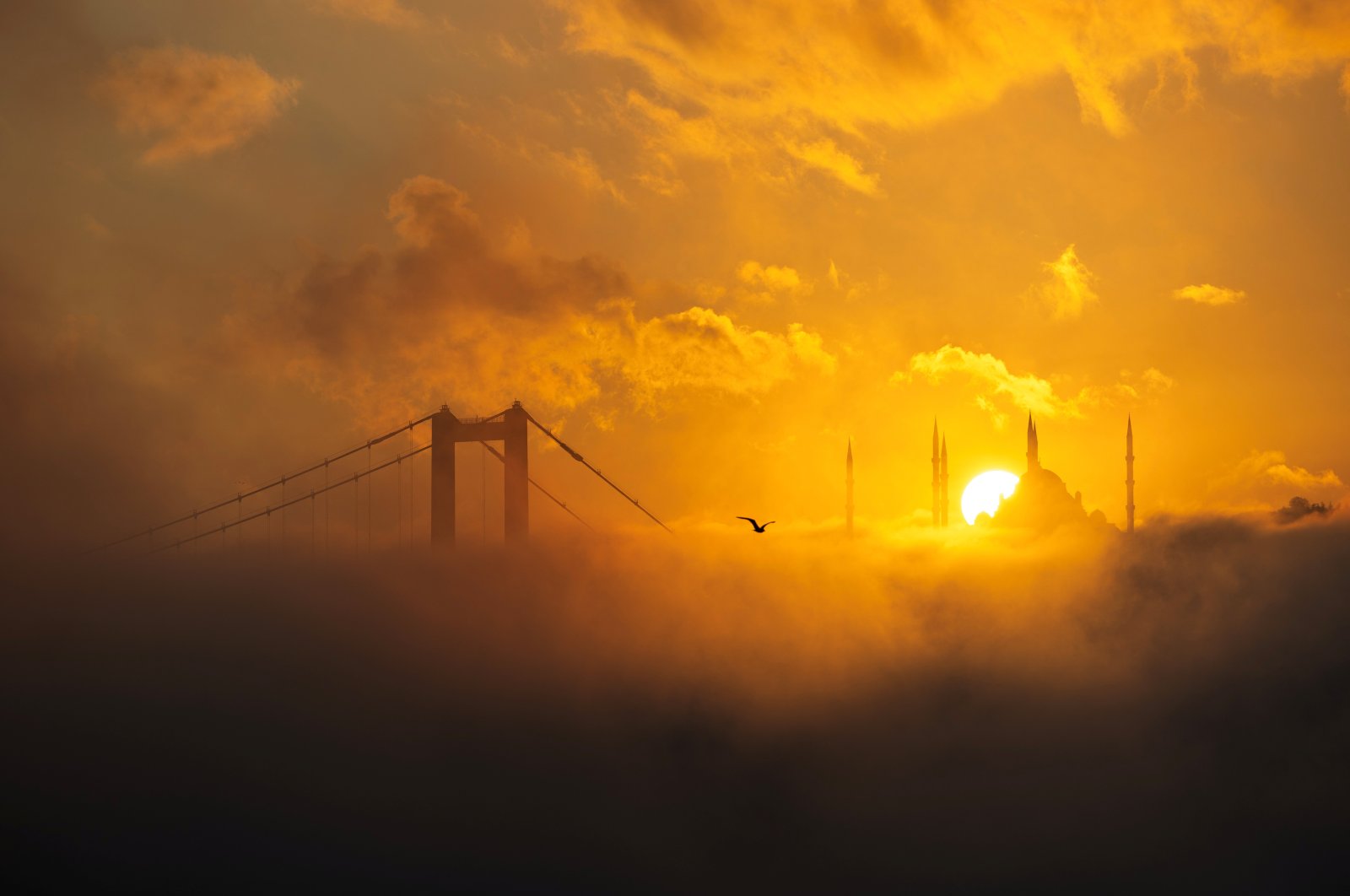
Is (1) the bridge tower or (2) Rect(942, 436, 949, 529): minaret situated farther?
(2) Rect(942, 436, 949, 529): minaret

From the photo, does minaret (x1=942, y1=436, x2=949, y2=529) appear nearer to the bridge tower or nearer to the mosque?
the mosque

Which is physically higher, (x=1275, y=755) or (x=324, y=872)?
(x=1275, y=755)

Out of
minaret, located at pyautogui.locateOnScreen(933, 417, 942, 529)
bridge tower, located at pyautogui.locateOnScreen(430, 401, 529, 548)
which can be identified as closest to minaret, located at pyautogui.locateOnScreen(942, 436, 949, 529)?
minaret, located at pyautogui.locateOnScreen(933, 417, 942, 529)

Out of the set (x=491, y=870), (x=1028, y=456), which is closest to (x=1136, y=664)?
(x=1028, y=456)

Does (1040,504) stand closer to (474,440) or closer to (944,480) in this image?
(944,480)

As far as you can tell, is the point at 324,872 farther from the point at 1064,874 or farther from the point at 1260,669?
the point at 1260,669

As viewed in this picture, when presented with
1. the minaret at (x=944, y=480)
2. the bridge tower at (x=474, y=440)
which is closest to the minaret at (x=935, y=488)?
the minaret at (x=944, y=480)

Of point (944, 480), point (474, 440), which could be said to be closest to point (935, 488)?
point (944, 480)

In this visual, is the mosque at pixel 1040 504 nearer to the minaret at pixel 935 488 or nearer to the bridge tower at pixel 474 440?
the minaret at pixel 935 488

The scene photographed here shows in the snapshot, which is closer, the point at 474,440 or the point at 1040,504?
the point at 474,440
